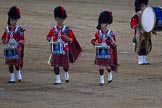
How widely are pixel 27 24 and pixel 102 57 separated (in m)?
16.2

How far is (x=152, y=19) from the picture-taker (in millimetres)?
21609

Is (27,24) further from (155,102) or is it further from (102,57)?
(155,102)

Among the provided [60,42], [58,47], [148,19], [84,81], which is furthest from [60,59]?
[148,19]

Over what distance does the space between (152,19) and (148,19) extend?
0.25 m

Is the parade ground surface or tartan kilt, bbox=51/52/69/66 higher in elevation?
tartan kilt, bbox=51/52/69/66

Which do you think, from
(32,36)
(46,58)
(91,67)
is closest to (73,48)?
(91,67)

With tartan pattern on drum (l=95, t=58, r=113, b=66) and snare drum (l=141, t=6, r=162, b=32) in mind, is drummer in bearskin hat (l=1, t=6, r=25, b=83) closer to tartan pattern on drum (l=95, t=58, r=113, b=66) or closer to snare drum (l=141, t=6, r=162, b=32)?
tartan pattern on drum (l=95, t=58, r=113, b=66)

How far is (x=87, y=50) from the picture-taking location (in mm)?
26797

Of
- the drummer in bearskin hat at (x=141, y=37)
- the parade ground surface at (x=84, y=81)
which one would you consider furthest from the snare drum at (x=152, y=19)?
the parade ground surface at (x=84, y=81)

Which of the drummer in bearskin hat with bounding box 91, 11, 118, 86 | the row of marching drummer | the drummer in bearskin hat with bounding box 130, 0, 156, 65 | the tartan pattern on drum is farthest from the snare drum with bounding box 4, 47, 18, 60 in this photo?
the drummer in bearskin hat with bounding box 130, 0, 156, 65

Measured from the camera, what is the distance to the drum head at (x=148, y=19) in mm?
21641

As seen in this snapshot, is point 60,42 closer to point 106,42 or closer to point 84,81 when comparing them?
point 106,42

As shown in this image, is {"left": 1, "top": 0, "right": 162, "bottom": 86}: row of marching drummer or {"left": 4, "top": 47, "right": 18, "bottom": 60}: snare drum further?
{"left": 4, "top": 47, "right": 18, "bottom": 60}: snare drum

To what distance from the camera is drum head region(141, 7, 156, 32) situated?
71.0ft
